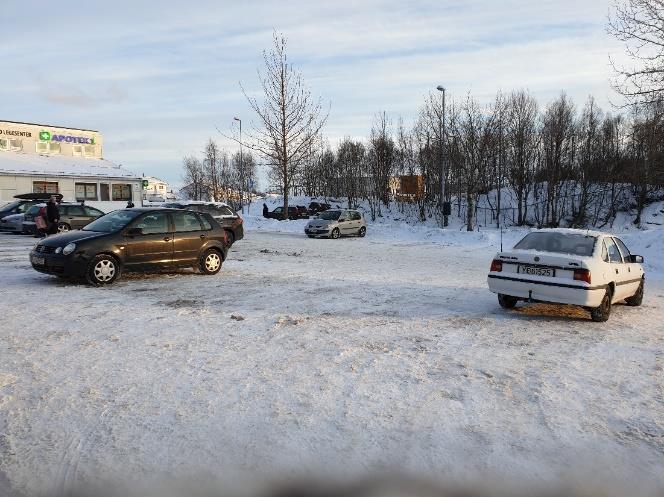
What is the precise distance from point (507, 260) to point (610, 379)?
3165 mm

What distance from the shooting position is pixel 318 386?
4.90 meters

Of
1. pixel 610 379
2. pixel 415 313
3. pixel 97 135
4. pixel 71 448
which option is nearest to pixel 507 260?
pixel 415 313

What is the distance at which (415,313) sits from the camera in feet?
27.0

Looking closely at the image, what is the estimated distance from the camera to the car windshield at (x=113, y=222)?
10.8 meters

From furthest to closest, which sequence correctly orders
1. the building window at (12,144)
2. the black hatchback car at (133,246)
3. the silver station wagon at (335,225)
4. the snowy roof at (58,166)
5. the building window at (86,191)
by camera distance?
the building window at (12,144), the building window at (86,191), the snowy roof at (58,166), the silver station wagon at (335,225), the black hatchback car at (133,246)

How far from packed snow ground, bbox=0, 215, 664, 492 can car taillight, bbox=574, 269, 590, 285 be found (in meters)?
0.72

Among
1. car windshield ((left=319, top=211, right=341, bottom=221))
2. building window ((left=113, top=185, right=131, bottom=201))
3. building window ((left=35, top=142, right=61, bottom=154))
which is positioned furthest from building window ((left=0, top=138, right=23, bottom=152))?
car windshield ((left=319, top=211, right=341, bottom=221))

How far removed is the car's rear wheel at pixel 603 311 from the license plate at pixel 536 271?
0.87 meters

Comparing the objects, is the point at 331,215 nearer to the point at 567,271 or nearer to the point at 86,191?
the point at 567,271

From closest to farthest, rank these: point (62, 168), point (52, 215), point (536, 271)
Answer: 1. point (536, 271)
2. point (52, 215)
3. point (62, 168)

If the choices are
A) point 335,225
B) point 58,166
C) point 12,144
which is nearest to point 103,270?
point 335,225

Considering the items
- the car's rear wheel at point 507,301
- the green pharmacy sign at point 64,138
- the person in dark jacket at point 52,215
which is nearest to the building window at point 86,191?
the green pharmacy sign at point 64,138

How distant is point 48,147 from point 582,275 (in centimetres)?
5160

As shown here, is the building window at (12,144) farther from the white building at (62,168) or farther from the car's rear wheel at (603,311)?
the car's rear wheel at (603,311)
